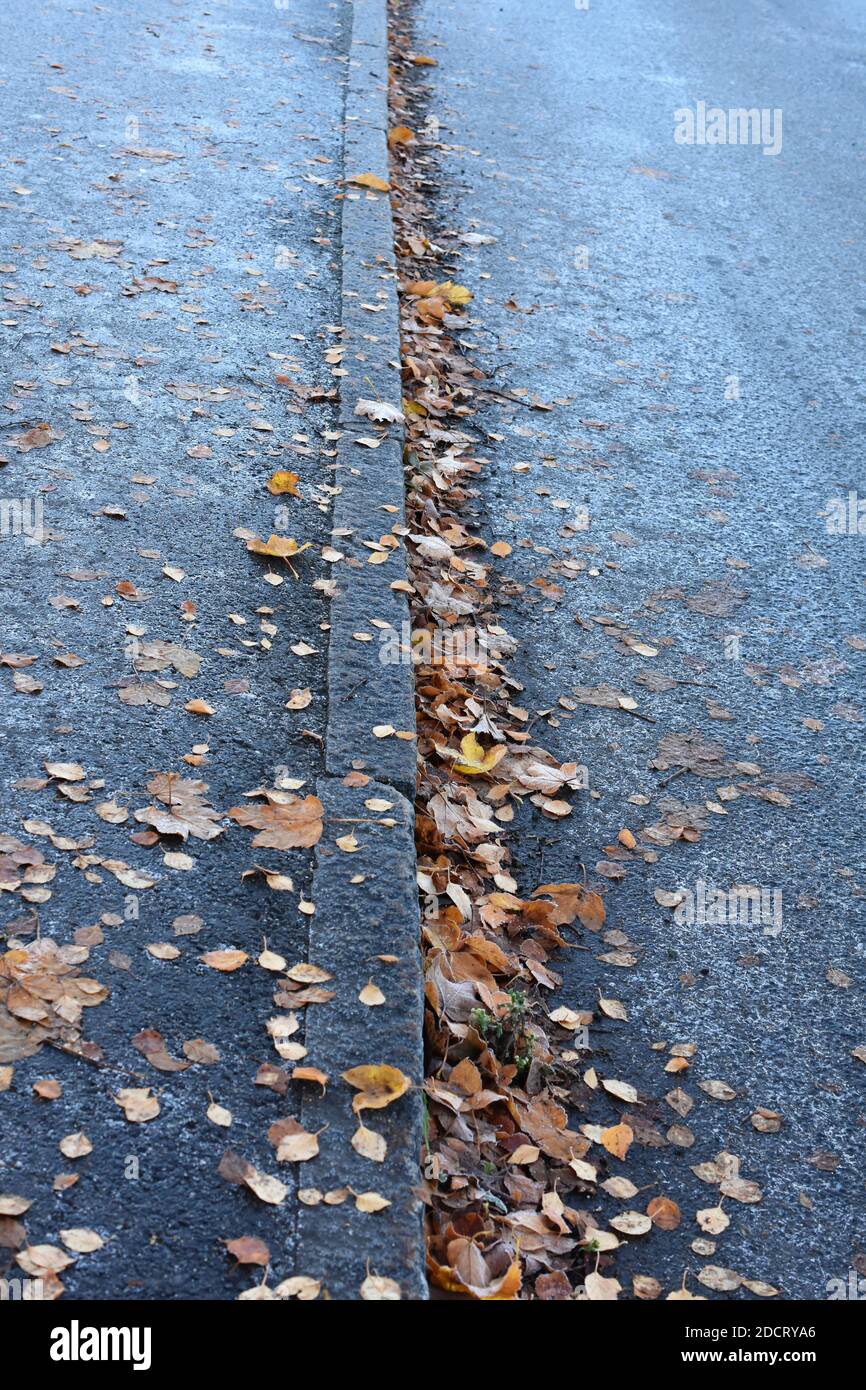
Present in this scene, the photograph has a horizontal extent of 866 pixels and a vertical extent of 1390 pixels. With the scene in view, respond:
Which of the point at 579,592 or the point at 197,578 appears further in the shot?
the point at 579,592

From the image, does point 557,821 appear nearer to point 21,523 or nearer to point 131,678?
point 131,678

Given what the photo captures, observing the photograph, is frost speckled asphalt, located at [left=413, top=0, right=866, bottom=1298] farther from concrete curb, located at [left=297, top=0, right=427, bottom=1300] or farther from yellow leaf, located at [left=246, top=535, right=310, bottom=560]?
yellow leaf, located at [left=246, top=535, right=310, bottom=560]

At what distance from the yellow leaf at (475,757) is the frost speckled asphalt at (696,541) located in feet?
0.65

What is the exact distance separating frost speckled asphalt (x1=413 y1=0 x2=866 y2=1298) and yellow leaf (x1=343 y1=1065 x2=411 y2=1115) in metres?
0.54

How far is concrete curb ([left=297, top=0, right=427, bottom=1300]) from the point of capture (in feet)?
6.69

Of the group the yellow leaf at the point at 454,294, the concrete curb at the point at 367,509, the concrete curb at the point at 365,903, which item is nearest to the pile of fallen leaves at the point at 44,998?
the concrete curb at the point at 365,903

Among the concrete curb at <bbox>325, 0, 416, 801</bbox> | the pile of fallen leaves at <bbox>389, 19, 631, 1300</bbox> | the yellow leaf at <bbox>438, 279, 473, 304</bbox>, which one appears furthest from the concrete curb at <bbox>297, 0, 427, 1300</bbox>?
the yellow leaf at <bbox>438, 279, 473, 304</bbox>

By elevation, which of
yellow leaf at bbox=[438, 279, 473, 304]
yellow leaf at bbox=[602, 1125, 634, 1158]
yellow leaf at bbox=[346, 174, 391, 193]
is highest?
yellow leaf at bbox=[346, 174, 391, 193]

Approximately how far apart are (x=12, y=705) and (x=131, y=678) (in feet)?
1.00

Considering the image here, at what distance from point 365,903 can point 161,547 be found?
1.52m

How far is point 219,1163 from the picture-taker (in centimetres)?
212

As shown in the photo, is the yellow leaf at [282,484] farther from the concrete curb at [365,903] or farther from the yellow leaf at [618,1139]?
the yellow leaf at [618,1139]
